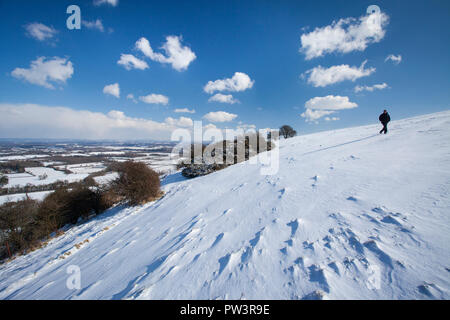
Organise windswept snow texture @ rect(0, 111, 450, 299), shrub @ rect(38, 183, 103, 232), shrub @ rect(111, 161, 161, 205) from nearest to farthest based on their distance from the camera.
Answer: windswept snow texture @ rect(0, 111, 450, 299)
shrub @ rect(111, 161, 161, 205)
shrub @ rect(38, 183, 103, 232)

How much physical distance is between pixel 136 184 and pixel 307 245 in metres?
10.8

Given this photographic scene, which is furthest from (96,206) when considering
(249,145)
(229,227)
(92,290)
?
(249,145)

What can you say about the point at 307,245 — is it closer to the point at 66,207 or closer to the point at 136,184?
the point at 136,184

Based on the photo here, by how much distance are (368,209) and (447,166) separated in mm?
2715

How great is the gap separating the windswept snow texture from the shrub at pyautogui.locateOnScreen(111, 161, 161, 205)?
4873 mm

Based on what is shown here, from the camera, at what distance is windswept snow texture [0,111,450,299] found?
1.90 m

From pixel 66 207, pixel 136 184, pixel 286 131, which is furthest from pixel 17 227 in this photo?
pixel 286 131

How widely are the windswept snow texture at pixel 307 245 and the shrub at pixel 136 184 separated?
4873 millimetres

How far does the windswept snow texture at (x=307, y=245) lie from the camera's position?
74.9 inches

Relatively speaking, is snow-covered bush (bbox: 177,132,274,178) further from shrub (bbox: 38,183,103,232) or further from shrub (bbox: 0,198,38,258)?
shrub (bbox: 0,198,38,258)

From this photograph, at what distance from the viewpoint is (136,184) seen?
1030 centimetres

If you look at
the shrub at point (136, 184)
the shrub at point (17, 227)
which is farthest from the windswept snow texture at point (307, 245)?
the shrub at point (17, 227)

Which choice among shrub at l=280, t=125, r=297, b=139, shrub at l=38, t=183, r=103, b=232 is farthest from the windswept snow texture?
shrub at l=280, t=125, r=297, b=139
